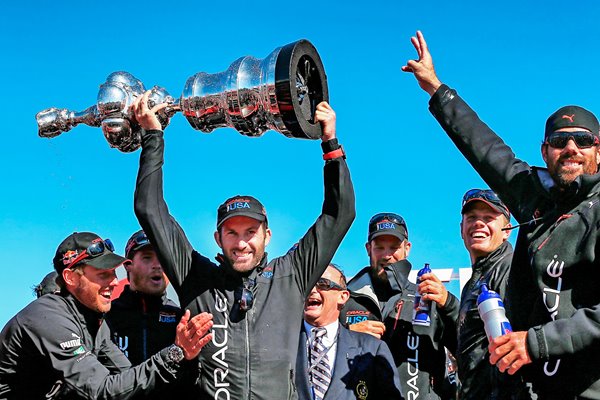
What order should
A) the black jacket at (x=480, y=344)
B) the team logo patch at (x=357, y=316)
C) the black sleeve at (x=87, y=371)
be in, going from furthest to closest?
the team logo patch at (x=357, y=316) < the black sleeve at (x=87, y=371) < the black jacket at (x=480, y=344)

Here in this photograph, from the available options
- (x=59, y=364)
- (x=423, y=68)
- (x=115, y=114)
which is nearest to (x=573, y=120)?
(x=423, y=68)

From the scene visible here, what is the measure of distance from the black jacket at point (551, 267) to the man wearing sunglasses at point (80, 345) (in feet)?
6.91

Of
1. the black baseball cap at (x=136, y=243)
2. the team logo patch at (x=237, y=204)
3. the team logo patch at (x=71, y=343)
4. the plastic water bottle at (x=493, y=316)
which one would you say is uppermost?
the black baseball cap at (x=136, y=243)

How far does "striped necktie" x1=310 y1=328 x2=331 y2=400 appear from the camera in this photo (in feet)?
21.2

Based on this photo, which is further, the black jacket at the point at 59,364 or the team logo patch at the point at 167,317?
the team logo patch at the point at 167,317

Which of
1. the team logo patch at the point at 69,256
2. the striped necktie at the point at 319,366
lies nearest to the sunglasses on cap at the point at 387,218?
the striped necktie at the point at 319,366

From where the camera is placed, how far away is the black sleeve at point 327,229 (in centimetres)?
561

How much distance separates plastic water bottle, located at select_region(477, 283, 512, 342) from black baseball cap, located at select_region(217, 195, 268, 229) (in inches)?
75.5

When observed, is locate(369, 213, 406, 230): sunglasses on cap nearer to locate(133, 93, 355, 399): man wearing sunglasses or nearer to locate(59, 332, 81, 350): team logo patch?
locate(133, 93, 355, 399): man wearing sunglasses

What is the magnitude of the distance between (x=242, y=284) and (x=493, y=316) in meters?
1.92

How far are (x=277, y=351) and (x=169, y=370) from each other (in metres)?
0.82

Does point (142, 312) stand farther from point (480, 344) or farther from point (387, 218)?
point (480, 344)

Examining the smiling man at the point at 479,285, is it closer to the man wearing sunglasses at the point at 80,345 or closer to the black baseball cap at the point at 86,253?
the man wearing sunglasses at the point at 80,345

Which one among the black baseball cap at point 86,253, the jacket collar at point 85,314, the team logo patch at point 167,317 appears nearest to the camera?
the jacket collar at point 85,314
